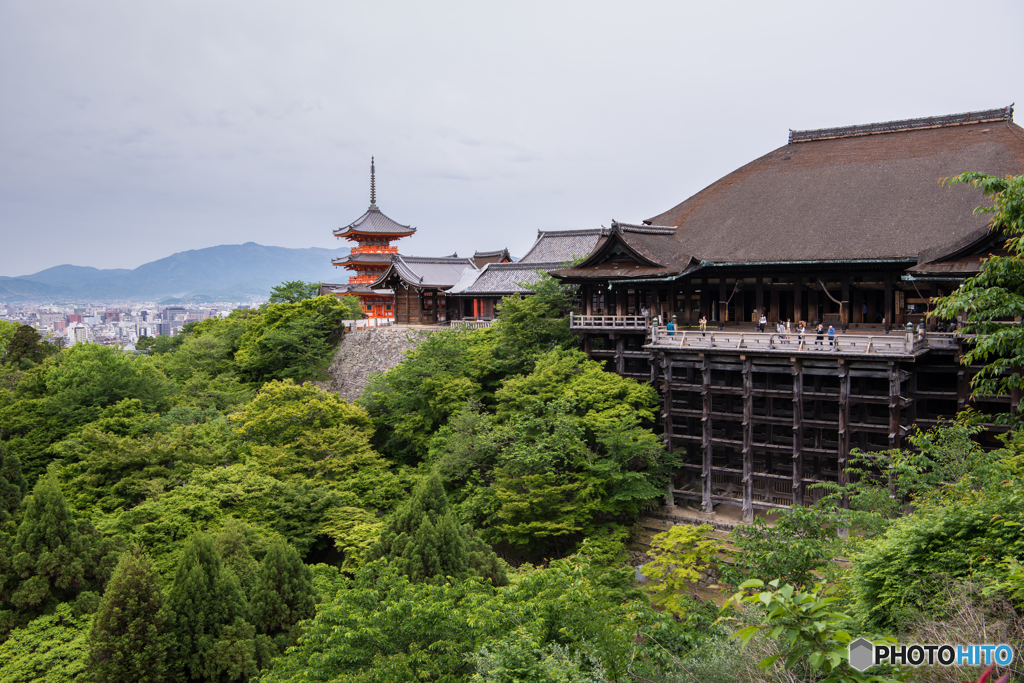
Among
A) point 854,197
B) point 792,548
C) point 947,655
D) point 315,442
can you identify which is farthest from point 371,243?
point 947,655

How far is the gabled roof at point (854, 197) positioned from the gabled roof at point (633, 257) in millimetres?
1142

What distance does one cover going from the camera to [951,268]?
2098cm

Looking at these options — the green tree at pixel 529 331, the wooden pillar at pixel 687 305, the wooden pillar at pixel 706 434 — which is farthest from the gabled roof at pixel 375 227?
the wooden pillar at pixel 706 434

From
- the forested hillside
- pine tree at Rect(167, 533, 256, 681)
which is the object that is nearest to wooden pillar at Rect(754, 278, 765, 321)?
the forested hillside

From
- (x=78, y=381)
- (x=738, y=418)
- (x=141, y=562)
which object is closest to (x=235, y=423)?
(x=78, y=381)

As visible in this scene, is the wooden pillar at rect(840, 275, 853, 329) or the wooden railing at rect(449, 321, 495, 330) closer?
the wooden pillar at rect(840, 275, 853, 329)

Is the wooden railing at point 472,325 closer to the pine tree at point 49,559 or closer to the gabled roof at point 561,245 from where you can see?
the gabled roof at point 561,245

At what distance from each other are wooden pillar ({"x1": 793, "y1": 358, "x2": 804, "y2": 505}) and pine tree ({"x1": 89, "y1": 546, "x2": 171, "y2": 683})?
21016 mm

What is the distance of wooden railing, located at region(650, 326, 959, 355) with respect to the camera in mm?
21719

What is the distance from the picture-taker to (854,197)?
27672mm

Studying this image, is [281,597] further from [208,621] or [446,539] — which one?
[446,539]

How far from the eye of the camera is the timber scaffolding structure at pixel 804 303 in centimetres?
2258

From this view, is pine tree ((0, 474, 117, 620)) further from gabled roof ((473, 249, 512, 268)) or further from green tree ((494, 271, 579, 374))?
gabled roof ((473, 249, 512, 268))

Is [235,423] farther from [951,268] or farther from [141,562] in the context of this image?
[951,268]
